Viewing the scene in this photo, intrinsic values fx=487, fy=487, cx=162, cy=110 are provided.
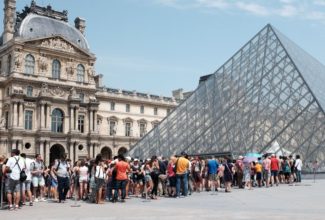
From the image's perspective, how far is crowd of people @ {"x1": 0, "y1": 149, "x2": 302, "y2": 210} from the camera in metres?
11.3

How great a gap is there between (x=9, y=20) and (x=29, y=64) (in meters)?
7.08

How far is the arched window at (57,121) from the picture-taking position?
50.3 metres

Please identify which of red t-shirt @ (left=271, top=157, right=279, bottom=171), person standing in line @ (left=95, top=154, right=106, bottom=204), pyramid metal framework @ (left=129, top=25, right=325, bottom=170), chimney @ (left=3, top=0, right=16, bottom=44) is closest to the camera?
person standing in line @ (left=95, top=154, right=106, bottom=204)

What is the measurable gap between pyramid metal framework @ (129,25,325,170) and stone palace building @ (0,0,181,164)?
2573 cm

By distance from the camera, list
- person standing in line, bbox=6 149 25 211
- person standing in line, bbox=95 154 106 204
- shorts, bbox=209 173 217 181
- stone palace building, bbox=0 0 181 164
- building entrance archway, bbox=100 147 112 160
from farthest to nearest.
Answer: building entrance archway, bbox=100 147 112 160
stone palace building, bbox=0 0 181 164
shorts, bbox=209 173 217 181
person standing in line, bbox=95 154 106 204
person standing in line, bbox=6 149 25 211

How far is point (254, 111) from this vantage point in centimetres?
2183

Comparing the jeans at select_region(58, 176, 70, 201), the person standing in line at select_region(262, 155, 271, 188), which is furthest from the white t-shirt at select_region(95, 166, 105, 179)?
the person standing in line at select_region(262, 155, 271, 188)

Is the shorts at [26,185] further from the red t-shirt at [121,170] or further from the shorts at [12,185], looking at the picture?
the red t-shirt at [121,170]

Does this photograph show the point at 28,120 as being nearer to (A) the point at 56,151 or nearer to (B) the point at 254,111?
(A) the point at 56,151

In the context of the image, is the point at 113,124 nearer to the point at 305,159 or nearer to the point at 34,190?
the point at 305,159

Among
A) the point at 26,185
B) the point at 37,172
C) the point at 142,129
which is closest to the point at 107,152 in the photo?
the point at 142,129

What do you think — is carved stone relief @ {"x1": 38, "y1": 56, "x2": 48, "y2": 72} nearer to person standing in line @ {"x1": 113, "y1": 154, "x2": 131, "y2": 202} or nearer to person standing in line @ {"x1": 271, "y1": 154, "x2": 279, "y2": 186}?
person standing in line @ {"x1": 271, "y1": 154, "x2": 279, "y2": 186}

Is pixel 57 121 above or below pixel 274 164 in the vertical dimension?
above

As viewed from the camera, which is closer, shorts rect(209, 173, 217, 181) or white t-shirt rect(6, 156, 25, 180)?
white t-shirt rect(6, 156, 25, 180)
